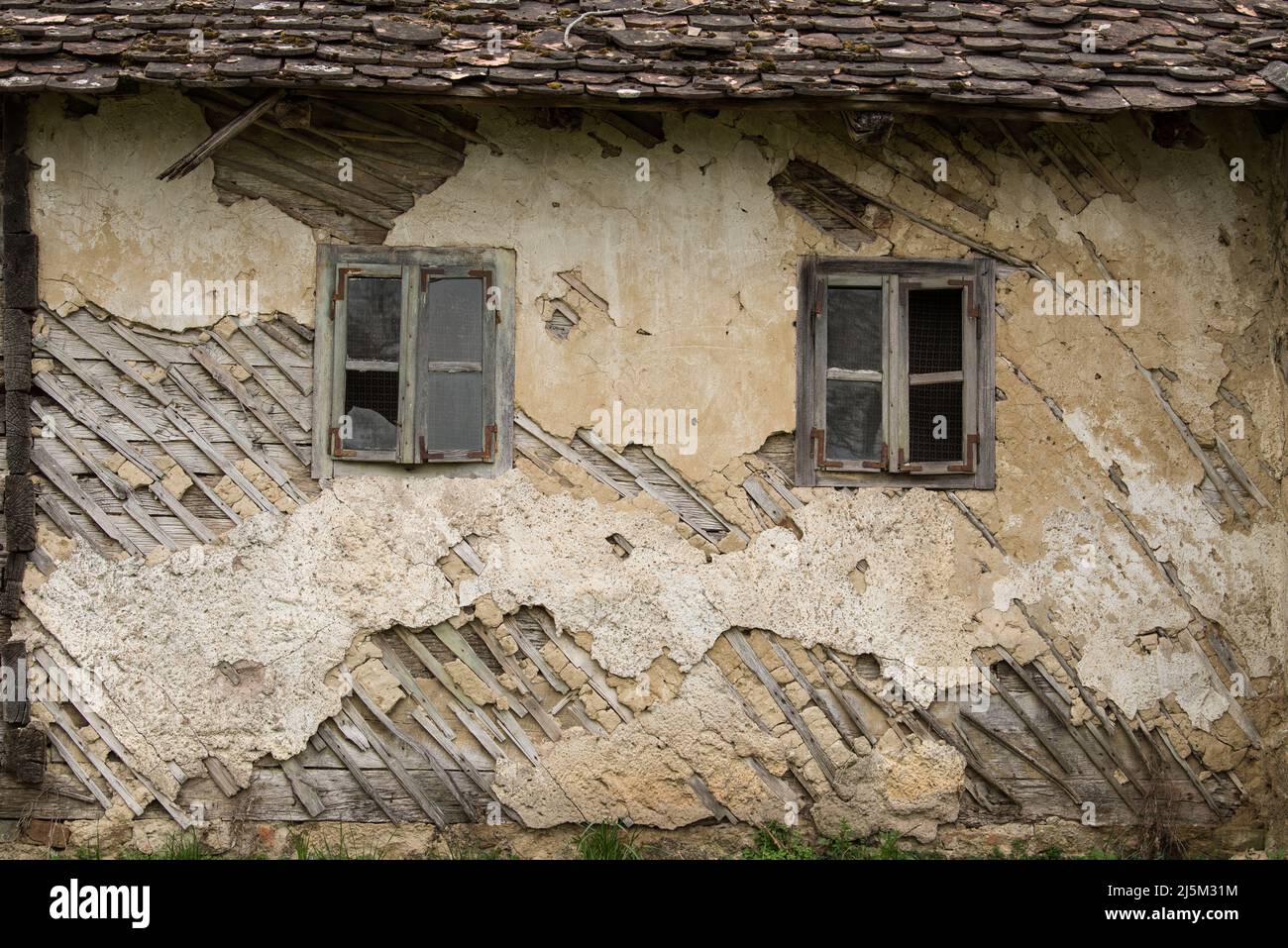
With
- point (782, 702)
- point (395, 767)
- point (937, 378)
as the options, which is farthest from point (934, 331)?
point (395, 767)

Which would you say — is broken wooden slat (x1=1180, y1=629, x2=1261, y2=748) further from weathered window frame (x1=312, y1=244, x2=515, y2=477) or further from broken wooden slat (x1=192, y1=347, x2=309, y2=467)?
broken wooden slat (x1=192, y1=347, x2=309, y2=467)

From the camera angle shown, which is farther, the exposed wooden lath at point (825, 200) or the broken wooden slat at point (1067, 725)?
the exposed wooden lath at point (825, 200)

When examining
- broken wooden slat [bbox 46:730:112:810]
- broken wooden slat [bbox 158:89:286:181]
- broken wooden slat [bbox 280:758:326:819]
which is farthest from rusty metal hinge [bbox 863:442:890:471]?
broken wooden slat [bbox 46:730:112:810]

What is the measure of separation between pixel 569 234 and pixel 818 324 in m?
1.33

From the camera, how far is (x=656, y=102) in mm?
6285

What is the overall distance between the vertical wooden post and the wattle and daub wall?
0.24 feet

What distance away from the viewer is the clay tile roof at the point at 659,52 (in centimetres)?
620

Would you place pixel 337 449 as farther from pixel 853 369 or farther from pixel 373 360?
pixel 853 369

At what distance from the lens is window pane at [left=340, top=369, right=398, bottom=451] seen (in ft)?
21.7

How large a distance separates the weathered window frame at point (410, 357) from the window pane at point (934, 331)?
6.72 feet

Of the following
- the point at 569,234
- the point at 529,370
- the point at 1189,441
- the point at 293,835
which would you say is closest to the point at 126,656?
the point at 293,835

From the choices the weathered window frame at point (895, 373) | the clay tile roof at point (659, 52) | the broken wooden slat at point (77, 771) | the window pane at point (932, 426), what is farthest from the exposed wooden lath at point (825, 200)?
the broken wooden slat at point (77, 771)

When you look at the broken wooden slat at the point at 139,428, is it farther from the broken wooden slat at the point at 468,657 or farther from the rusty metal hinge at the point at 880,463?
the rusty metal hinge at the point at 880,463

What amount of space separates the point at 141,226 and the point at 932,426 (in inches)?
162
